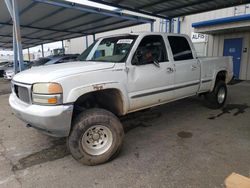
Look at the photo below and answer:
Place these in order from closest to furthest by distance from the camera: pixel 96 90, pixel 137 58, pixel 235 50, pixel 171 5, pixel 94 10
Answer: pixel 96 90 < pixel 137 58 < pixel 171 5 < pixel 94 10 < pixel 235 50

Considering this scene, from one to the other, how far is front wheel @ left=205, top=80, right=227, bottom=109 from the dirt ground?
0.82m

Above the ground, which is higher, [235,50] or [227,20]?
[227,20]

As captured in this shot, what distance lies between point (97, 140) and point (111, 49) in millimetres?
1908

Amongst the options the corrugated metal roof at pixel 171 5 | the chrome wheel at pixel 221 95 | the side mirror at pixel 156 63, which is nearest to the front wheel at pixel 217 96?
the chrome wheel at pixel 221 95

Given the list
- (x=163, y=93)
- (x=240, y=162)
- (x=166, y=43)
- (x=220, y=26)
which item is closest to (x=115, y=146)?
(x=163, y=93)

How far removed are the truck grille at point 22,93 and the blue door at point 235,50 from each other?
1204 cm

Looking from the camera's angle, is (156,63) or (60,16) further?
(60,16)

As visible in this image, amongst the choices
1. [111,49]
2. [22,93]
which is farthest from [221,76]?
[22,93]

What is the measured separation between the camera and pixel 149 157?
3289mm

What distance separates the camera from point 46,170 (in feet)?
9.87

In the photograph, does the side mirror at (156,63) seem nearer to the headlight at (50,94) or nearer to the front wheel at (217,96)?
the headlight at (50,94)

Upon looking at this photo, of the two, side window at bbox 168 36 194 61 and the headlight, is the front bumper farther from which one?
side window at bbox 168 36 194 61

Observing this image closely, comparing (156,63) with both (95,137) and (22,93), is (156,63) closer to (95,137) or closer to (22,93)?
(95,137)

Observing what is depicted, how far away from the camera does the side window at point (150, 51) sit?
3645mm
